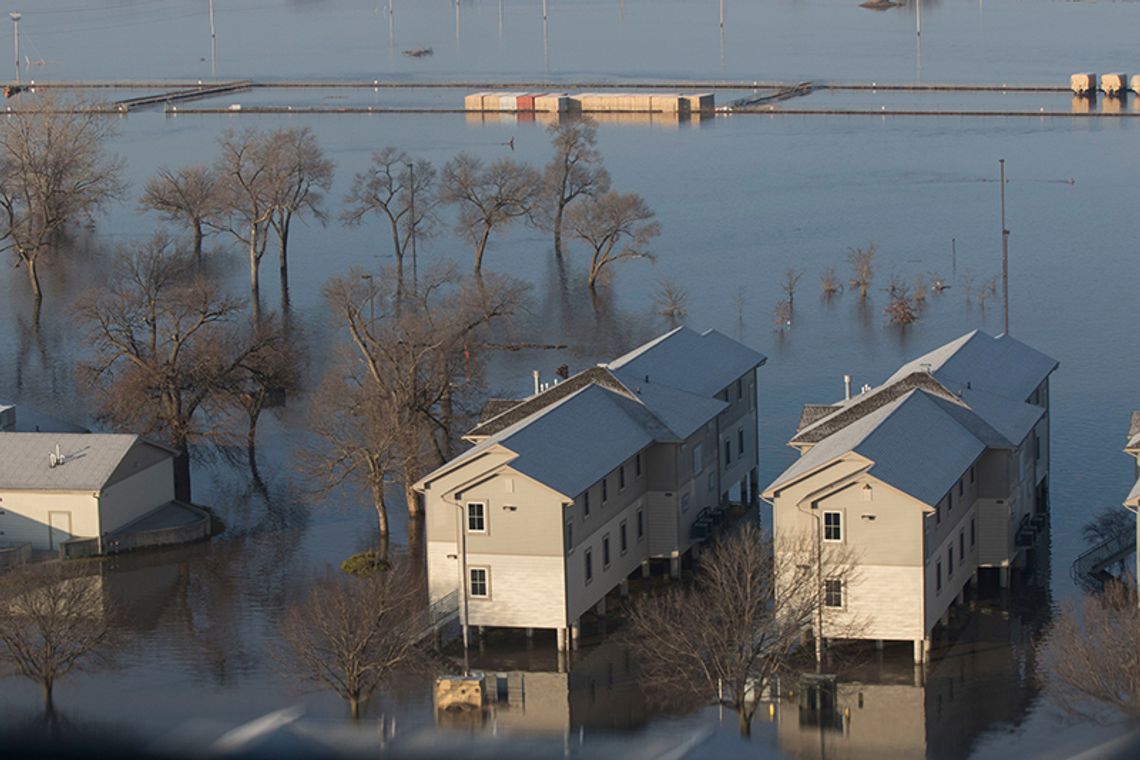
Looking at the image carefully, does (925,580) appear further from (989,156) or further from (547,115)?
(547,115)

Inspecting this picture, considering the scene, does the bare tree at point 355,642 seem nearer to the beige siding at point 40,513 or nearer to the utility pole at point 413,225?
the beige siding at point 40,513

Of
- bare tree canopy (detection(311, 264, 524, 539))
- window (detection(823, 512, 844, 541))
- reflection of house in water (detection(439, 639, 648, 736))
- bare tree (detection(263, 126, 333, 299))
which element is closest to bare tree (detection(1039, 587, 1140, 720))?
window (detection(823, 512, 844, 541))

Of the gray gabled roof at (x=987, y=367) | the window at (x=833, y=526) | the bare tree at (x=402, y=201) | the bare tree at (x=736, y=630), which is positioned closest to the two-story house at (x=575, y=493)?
the bare tree at (x=736, y=630)

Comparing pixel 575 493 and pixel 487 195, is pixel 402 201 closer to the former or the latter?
pixel 487 195

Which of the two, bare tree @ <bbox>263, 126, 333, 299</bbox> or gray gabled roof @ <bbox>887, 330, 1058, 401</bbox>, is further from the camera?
bare tree @ <bbox>263, 126, 333, 299</bbox>

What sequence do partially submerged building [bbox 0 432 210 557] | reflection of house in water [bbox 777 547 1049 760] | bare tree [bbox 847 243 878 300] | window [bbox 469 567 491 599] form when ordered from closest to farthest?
reflection of house in water [bbox 777 547 1049 760]
window [bbox 469 567 491 599]
partially submerged building [bbox 0 432 210 557]
bare tree [bbox 847 243 878 300]

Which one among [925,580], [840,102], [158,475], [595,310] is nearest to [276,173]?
[595,310]

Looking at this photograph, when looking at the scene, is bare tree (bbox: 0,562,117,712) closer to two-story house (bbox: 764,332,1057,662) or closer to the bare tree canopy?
the bare tree canopy

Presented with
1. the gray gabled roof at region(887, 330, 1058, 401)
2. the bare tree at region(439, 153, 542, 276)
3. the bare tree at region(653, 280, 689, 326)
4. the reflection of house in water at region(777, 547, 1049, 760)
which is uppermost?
the bare tree at region(439, 153, 542, 276)
